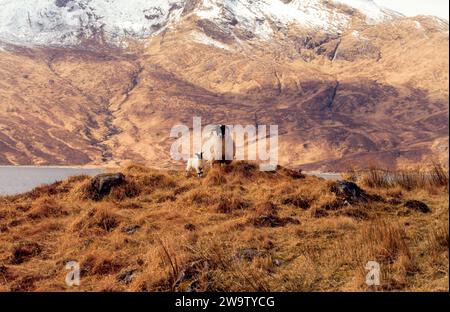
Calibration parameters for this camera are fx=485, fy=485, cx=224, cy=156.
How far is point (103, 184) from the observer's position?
1748 cm

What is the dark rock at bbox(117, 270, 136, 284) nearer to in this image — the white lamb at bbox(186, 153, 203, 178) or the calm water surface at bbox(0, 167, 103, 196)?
the white lamb at bbox(186, 153, 203, 178)

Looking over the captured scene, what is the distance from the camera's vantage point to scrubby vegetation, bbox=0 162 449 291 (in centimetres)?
802

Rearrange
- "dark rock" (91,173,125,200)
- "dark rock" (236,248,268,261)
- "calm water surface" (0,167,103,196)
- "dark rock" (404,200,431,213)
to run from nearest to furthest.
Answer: "dark rock" (236,248,268,261)
"dark rock" (404,200,431,213)
"dark rock" (91,173,125,200)
"calm water surface" (0,167,103,196)

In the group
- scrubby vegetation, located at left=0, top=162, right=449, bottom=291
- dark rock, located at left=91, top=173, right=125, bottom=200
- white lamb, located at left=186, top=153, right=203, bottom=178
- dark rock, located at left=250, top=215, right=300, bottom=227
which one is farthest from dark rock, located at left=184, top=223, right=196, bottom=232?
white lamb, located at left=186, top=153, right=203, bottom=178

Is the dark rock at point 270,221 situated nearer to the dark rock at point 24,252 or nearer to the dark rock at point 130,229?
the dark rock at point 130,229

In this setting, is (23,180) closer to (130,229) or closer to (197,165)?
(197,165)

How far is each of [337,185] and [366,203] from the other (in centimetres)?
133

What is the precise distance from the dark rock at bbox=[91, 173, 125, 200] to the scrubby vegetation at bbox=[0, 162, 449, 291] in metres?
0.16

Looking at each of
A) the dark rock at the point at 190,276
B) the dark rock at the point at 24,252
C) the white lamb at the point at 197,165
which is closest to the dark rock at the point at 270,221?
the dark rock at the point at 190,276

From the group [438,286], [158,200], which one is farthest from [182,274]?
[158,200]

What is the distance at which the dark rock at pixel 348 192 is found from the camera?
15.0 meters

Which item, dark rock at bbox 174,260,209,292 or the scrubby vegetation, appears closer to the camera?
dark rock at bbox 174,260,209,292

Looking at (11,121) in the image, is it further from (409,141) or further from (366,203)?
(366,203)

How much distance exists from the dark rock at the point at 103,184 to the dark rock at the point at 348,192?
25.4 ft
